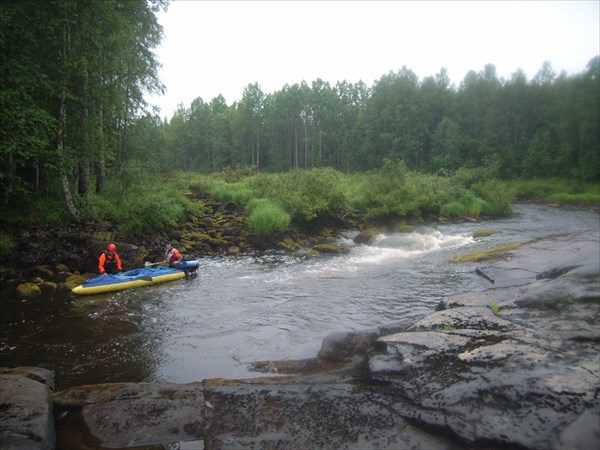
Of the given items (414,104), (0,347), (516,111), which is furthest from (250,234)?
(414,104)

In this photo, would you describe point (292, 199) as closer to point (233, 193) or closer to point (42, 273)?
point (233, 193)

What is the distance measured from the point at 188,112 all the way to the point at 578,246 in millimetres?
76871

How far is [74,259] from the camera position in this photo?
12992 mm

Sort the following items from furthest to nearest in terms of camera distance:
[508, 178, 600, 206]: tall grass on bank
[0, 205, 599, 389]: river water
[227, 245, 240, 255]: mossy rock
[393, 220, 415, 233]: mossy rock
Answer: [508, 178, 600, 206]: tall grass on bank, [393, 220, 415, 233]: mossy rock, [227, 245, 240, 255]: mossy rock, [0, 205, 599, 389]: river water

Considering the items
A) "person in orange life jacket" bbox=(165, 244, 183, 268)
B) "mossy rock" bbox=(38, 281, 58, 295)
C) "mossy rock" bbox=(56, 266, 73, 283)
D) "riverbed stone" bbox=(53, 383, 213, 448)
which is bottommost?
"riverbed stone" bbox=(53, 383, 213, 448)

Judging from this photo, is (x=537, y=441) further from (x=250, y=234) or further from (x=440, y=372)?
(x=250, y=234)

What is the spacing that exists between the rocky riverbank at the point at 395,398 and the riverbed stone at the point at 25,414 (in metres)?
0.02

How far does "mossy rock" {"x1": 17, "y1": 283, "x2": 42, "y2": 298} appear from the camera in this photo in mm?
11016

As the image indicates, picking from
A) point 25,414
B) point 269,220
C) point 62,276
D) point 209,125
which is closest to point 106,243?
point 62,276

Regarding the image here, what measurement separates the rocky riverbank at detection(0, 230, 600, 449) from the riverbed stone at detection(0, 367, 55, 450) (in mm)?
16

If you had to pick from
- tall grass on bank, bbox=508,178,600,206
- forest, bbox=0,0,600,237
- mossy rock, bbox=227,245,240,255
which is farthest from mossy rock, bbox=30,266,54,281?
tall grass on bank, bbox=508,178,600,206

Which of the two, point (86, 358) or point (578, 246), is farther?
point (578, 246)

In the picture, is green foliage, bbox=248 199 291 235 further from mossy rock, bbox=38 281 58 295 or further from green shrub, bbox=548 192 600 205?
green shrub, bbox=548 192 600 205

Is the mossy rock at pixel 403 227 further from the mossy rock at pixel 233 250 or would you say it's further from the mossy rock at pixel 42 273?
the mossy rock at pixel 42 273
